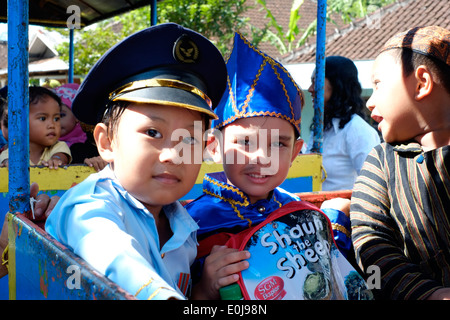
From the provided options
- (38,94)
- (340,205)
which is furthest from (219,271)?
(38,94)

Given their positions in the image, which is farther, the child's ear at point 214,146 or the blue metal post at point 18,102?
the child's ear at point 214,146


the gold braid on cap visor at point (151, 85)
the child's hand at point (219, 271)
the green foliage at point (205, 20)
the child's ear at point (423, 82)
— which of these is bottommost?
the child's hand at point (219, 271)

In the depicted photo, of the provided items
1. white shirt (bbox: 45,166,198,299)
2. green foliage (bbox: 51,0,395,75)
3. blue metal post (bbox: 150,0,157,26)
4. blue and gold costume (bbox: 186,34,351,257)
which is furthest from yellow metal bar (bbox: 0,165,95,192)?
green foliage (bbox: 51,0,395,75)

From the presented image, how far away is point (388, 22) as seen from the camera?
1577cm

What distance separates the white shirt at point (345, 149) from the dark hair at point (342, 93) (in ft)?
0.18

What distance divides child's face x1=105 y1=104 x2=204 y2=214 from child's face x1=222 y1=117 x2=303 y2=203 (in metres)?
0.31

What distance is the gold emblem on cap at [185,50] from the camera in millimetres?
1433

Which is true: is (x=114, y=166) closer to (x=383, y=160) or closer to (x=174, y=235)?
(x=174, y=235)

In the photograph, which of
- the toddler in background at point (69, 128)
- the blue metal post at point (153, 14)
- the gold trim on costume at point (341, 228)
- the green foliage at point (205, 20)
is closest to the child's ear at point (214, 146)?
the gold trim on costume at point (341, 228)

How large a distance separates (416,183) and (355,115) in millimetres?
2133

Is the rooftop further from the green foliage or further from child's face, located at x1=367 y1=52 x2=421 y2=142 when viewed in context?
child's face, located at x1=367 y1=52 x2=421 y2=142

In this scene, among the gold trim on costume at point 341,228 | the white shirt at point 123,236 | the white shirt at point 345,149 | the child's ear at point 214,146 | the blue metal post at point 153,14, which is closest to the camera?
the white shirt at point 123,236

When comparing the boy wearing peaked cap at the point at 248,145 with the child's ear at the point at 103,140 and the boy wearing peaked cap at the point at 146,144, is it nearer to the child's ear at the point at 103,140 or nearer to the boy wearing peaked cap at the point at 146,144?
the boy wearing peaked cap at the point at 146,144

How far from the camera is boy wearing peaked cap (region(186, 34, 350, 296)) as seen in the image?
1644 mm
